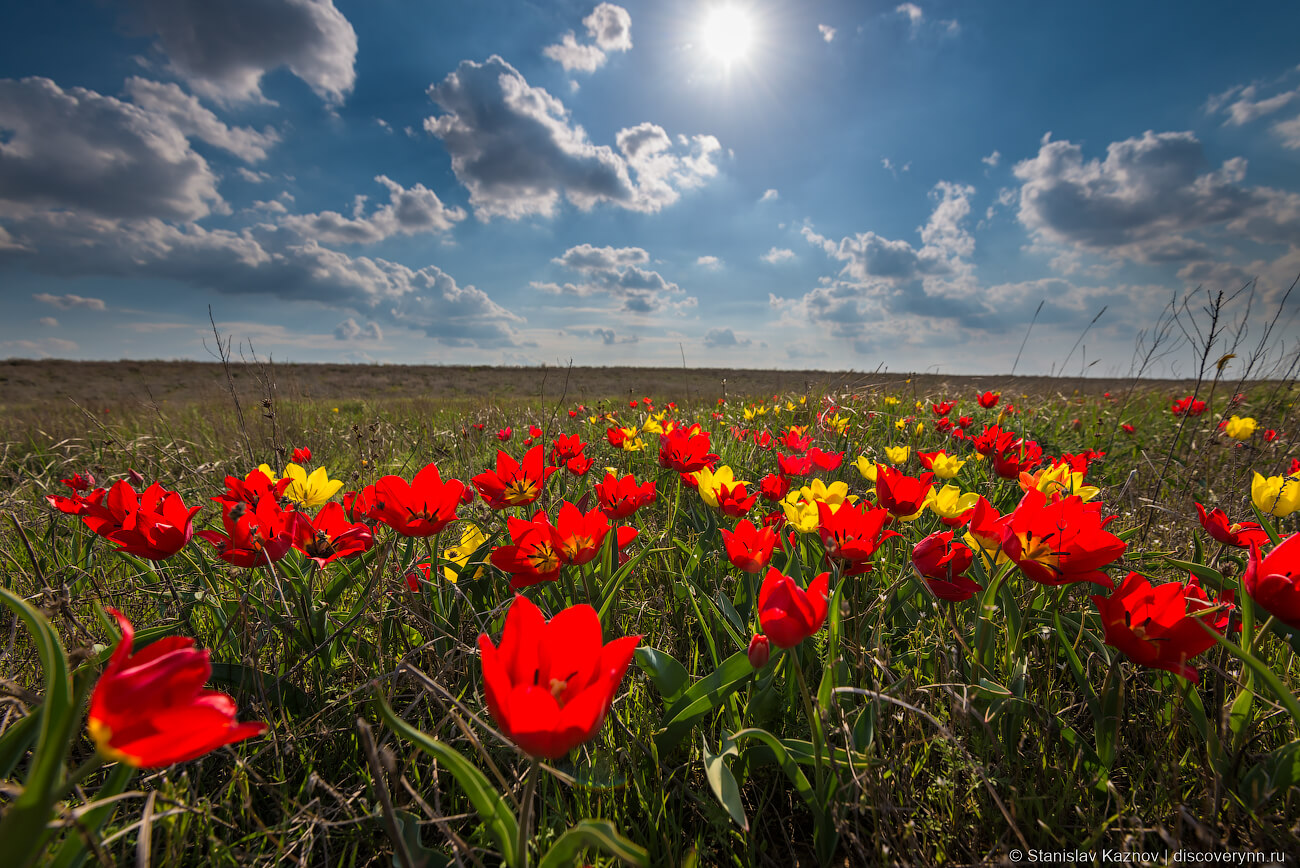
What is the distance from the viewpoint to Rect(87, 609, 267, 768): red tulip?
1.71 ft

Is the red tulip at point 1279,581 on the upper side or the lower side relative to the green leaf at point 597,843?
upper

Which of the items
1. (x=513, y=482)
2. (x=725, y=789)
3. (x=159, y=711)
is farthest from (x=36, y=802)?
(x=513, y=482)

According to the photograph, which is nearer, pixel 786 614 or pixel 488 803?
pixel 488 803

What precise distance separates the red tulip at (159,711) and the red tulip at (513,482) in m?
1.06

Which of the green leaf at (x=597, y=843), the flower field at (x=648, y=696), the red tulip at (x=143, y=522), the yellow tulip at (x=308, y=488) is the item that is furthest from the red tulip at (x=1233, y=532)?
the yellow tulip at (x=308, y=488)

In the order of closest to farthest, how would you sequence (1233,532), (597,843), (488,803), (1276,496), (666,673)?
(597,843) < (488,803) < (666,673) < (1233,532) < (1276,496)

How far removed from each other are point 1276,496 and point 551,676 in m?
2.39

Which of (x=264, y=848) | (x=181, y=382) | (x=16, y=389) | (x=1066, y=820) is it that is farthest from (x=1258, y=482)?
(x=16, y=389)

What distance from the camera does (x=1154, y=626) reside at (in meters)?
1.02

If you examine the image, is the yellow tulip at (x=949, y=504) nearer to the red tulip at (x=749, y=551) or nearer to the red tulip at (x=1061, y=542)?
the red tulip at (x=1061, y=542)

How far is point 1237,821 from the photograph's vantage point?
3.41ft

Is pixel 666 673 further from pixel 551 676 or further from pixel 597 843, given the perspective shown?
pixel 597 843

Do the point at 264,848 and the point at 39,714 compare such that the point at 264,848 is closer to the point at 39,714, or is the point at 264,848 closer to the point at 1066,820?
the point at 39,714

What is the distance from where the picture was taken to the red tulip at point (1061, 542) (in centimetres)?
106
